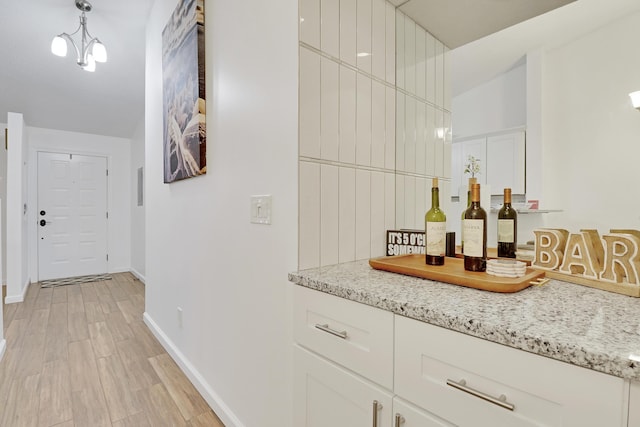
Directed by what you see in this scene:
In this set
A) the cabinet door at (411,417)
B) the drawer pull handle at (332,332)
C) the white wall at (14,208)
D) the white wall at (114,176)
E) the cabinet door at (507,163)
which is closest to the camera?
the cabinet door at (411,417)

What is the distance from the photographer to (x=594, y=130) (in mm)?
900

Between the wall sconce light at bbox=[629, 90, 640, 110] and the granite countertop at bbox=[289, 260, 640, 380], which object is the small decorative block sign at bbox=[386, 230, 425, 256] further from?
the wall sconce light at bbox=[629, 90, 640, 110]

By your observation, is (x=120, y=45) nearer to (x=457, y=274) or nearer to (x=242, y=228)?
(x=242, y=228)

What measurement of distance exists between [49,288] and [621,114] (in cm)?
578

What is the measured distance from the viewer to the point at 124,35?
A: 2.98 meters

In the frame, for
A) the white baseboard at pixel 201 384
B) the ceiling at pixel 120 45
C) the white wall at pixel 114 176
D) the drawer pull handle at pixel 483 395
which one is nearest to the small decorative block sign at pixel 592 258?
the drawer pull handle at pixel 483 395

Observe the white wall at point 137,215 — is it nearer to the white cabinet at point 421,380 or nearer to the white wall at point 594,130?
the white cabinet at point 421,380

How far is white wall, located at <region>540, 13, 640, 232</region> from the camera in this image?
0.86 metres

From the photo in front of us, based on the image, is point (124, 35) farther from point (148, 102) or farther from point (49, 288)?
point (49, 288)

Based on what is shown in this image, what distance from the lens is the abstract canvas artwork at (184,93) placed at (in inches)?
71.7

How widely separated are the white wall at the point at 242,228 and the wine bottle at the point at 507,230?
2.42 feet

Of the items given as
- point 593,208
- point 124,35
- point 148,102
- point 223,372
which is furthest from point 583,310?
point 124,35

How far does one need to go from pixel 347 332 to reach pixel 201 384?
4.57ft

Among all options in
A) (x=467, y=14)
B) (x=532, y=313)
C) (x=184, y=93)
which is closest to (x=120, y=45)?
(x=184, y=93)
